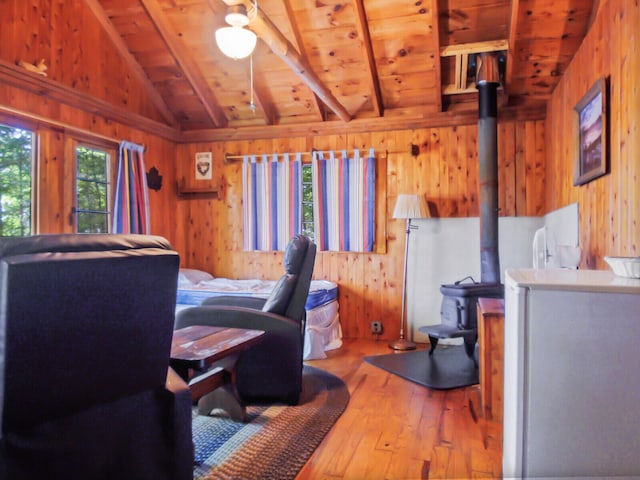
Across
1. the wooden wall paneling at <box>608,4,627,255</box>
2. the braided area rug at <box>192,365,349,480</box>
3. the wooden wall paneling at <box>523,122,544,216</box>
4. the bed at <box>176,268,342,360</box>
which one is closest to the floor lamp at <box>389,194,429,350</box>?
the bed at <box>176,268,342,360</box>

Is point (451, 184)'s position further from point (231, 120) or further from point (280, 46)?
point (231, 120)

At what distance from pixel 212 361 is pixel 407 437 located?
118cm

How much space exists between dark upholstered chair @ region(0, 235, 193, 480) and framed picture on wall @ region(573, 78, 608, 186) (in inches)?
95.0

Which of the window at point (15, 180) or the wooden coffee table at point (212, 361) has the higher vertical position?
the window at point (15, 180)

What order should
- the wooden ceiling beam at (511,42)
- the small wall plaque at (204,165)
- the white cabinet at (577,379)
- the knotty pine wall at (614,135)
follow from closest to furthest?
the white cabinet at (577,379) → the knotty pine wall at (614,135) → the wooden ceiling beam at (511,42) → the small wall plaque at (204,165)

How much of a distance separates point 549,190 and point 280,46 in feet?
9.19

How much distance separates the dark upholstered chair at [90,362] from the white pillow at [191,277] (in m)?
2.91

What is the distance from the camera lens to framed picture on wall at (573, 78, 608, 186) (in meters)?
2.44

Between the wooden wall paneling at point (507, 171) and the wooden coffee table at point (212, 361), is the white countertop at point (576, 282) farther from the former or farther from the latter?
the wooden wall paneling at point (507, 171)

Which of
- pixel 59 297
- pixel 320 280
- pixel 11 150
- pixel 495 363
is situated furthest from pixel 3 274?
pixel 320 280

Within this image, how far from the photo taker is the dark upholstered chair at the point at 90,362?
1.16 meters

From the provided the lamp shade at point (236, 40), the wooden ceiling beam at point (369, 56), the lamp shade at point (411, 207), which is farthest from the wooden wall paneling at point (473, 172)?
the lamp shade at point (236, 40)

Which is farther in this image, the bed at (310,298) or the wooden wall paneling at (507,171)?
the wooden wall paneling at (507,171)

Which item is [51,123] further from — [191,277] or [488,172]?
[488,172]
